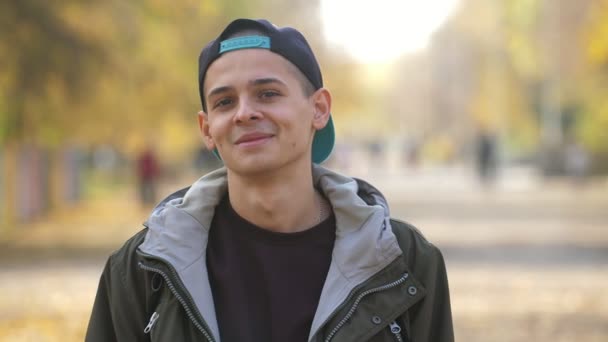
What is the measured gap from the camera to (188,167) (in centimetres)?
4947

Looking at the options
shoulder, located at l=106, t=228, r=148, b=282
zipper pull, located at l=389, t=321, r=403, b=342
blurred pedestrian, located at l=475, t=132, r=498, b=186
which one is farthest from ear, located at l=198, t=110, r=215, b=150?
blurred pedestrian, located at l=475, t=132, r=498, b=186

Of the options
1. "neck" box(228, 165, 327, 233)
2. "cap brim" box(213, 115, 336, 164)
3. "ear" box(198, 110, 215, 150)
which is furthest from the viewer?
"cap brim" box(213, 115, 336, 164)

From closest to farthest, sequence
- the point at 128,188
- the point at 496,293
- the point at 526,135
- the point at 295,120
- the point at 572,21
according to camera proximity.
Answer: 1. the point at 295,120
2. the point at 496,293
3. the point at 572,21
4. the point at 128,188
5. the point at 526,135

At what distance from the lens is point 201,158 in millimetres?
36656

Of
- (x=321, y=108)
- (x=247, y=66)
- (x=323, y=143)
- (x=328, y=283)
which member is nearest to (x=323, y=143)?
(x=323, y=143)

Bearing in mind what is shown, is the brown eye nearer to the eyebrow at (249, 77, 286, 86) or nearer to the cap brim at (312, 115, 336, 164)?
Result: the eyebrow at (249, 77, 286, 86)

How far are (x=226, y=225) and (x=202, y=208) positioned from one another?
9 cm

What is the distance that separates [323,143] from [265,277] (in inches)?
23.2

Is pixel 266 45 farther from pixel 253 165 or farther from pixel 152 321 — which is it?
pixel 152 321

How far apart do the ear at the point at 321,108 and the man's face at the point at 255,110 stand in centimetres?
9

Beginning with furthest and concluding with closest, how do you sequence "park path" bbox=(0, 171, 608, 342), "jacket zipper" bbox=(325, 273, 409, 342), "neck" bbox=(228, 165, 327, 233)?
"park path" bbox=(0, 171, 608, 342)
"neck" bbox=(228, 165, 327, 233)
"jacket zipper" bbox=(325, 273, 409, 342)

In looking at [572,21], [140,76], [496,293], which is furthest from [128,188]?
[496,293]

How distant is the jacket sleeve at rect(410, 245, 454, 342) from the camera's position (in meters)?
2.83

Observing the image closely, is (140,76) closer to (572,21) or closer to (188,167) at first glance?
→ (572,21)
